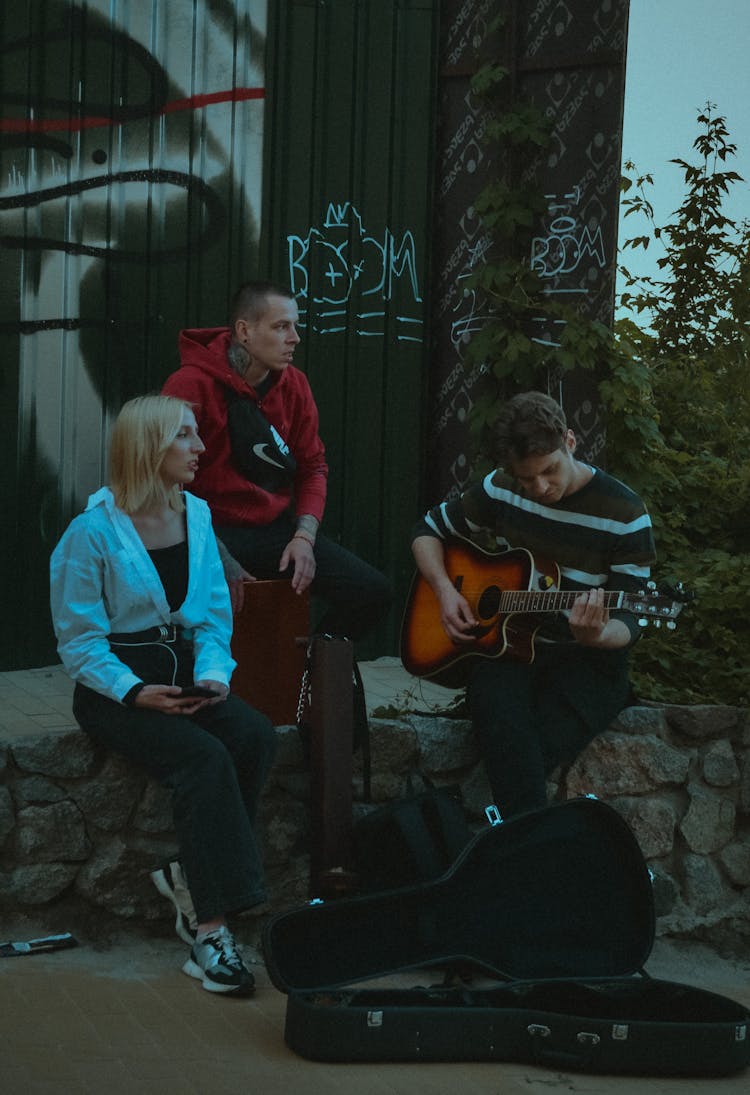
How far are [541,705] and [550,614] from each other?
30 centimetres

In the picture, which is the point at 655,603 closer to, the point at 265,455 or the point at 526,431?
the point at 526,431

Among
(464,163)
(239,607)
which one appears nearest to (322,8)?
(464,163)

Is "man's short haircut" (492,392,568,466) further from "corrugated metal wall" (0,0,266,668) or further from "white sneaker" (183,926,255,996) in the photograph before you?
"corrugated metal wall" (0,0,266,668)

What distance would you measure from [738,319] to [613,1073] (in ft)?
18.5

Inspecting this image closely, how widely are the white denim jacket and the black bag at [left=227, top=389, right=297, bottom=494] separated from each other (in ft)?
2.14

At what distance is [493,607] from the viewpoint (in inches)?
187

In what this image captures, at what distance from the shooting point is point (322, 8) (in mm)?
6586

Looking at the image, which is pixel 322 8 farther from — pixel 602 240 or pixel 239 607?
pixel 239 607

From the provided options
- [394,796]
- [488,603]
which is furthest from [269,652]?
[488,603]

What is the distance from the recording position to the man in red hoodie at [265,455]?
5.17m

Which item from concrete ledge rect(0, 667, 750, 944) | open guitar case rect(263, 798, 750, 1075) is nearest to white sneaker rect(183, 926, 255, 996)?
open guitar case rect(263, 798, 750, 1075)

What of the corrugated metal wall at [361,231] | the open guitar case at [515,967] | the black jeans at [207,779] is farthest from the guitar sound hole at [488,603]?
the corrugated metal wall at [361,231]

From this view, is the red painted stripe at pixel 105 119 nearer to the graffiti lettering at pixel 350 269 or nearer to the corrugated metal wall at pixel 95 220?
the corrugated metal wall at pixel 95 220

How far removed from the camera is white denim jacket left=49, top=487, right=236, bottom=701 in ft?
14.1
